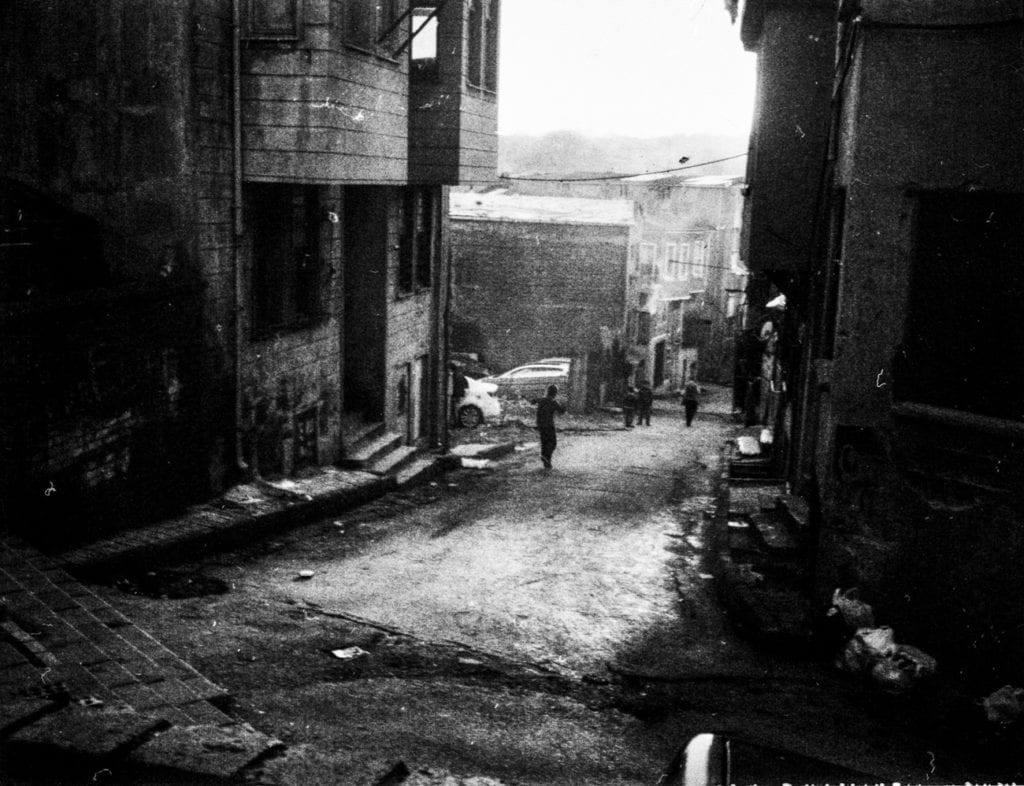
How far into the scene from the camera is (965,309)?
9320mm

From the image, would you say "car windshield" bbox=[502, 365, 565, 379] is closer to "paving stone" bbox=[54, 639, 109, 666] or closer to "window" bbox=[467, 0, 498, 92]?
"window" bbox=[467, 0, 498, 92]

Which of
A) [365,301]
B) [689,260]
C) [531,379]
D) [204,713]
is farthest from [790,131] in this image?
[689,260]

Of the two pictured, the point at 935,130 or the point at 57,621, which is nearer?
the point at 57,621

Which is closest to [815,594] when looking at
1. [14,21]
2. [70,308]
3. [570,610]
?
[570,610]

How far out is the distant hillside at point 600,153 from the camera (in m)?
96.8

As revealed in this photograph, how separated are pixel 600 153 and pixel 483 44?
84.2 meters

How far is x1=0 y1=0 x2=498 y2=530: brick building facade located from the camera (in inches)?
393

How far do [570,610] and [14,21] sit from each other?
29.2 feet

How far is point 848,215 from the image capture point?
9.38 meters

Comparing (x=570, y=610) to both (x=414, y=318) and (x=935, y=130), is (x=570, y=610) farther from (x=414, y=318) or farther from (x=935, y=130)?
(x=414, y=318)

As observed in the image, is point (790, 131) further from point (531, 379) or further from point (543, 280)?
point (543, 280)

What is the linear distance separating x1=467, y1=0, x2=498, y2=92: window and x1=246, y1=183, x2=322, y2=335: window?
464cm

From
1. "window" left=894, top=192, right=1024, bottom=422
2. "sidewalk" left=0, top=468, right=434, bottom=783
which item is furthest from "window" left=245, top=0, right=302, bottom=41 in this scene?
"window" left=894, top=192, right=1024, bottom=422

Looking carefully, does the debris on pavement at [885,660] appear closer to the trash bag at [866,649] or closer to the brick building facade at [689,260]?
the trash bag at [866,649]
